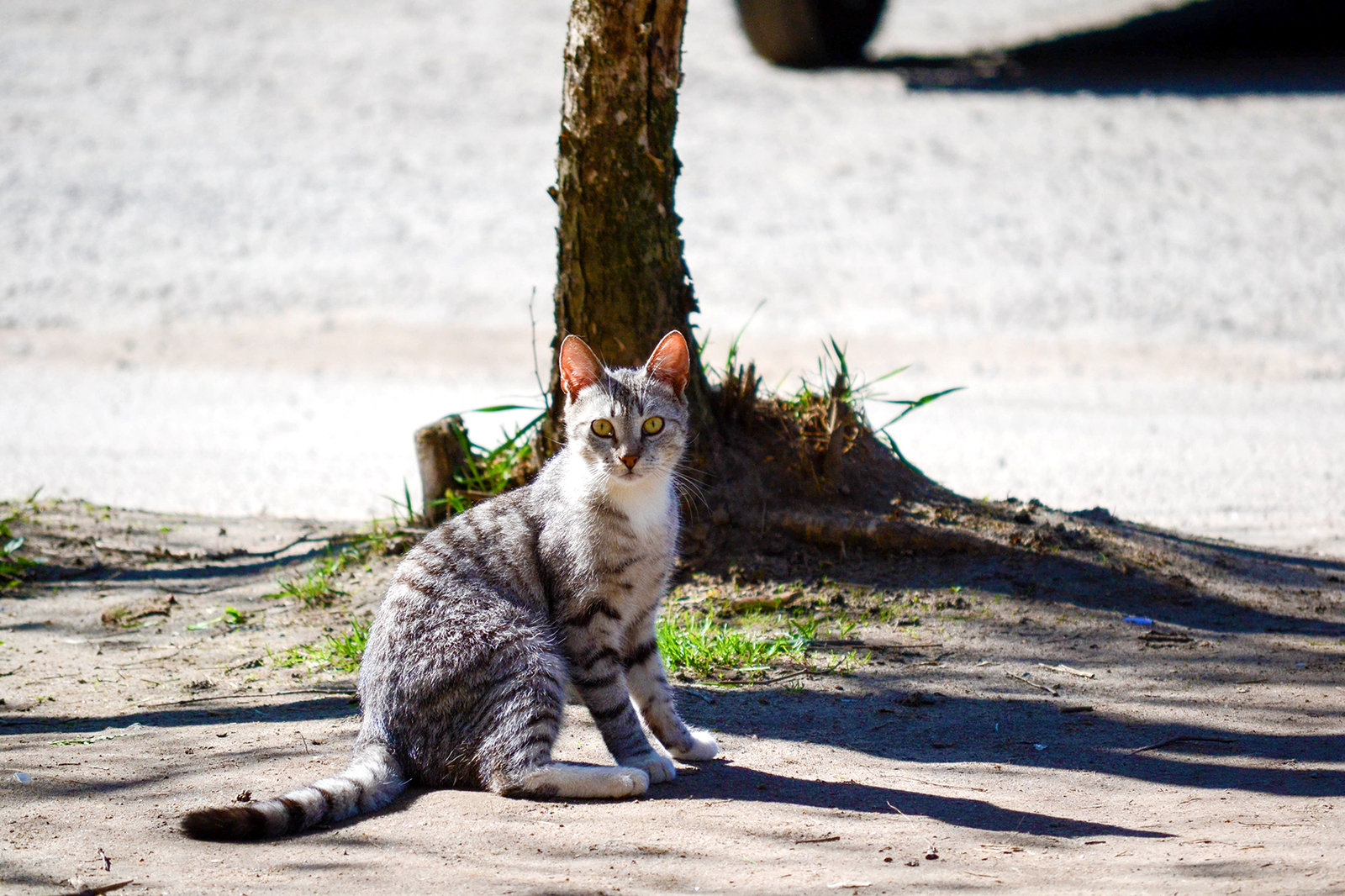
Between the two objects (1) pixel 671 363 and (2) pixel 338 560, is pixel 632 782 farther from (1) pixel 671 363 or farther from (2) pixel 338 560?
(2) pixel 338 560

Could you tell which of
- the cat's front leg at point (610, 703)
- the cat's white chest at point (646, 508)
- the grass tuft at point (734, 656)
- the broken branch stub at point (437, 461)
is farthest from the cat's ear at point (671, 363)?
the broken branch stub at point (437, 461)

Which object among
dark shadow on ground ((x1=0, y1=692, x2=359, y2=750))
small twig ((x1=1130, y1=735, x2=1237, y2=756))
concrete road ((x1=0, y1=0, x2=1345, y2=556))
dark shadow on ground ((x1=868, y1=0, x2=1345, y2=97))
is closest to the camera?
small twig ((x1=1130, y1=735, x2=1237, y2=756))

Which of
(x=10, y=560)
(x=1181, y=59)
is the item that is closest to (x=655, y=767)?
(x=10, y=560)

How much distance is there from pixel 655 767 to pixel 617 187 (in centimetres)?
293

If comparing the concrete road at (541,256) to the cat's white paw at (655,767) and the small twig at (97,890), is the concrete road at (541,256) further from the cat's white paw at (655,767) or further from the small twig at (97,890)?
the small twig at (97,890)

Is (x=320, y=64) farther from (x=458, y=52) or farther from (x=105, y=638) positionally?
(x=105, y=638)

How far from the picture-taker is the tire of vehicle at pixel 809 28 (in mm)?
17953

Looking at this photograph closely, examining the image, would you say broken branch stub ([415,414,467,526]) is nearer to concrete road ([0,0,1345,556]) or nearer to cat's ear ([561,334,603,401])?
concrete road ([0,0,1345,556])

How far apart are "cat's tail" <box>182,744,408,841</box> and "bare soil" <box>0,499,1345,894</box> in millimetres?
61

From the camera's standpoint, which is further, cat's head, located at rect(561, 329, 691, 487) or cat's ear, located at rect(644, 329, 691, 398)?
cat's ear, located at rect(644, 329, 691, 398)

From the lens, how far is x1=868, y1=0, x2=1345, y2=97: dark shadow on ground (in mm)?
17891

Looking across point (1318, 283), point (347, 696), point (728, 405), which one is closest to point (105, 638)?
point (347, 696)

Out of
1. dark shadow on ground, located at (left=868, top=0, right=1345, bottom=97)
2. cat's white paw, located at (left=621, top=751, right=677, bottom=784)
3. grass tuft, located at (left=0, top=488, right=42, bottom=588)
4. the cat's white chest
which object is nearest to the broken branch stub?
grass tuft, located at (left=0, top=488, right=42, bottom=588)

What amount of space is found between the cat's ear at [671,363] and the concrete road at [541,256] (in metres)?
3.95
